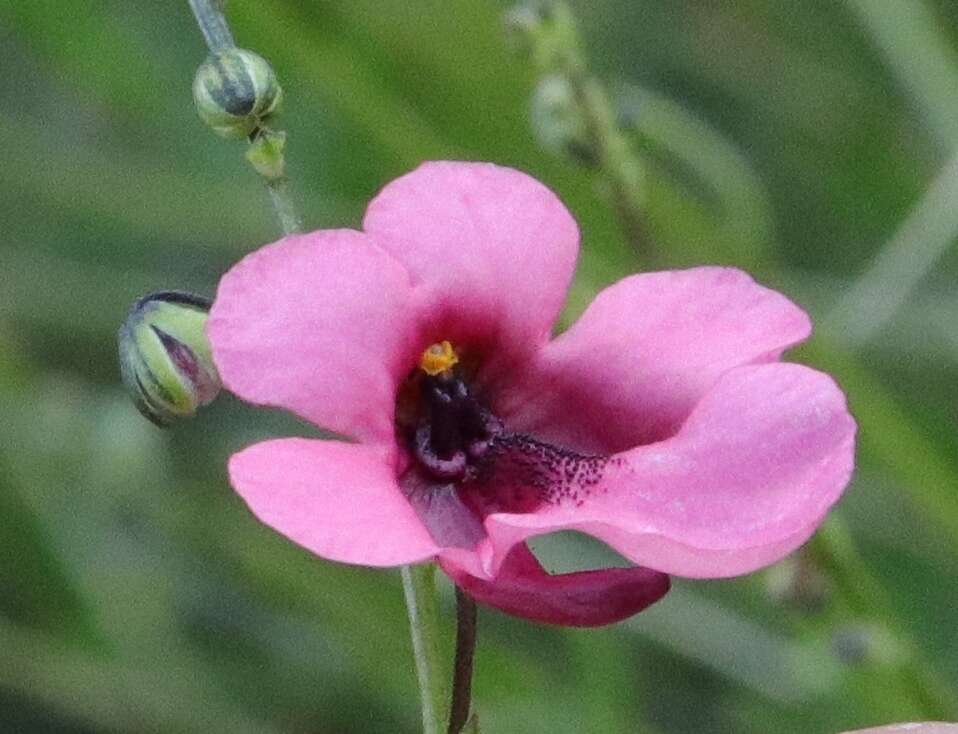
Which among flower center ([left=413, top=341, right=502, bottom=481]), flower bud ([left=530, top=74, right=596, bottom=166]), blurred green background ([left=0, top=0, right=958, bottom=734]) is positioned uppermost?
flower center ([left=413, top=341, right=502, bottom=481])

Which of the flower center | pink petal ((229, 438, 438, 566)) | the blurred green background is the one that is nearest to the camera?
pink petal ((229, 438, 438, 566))

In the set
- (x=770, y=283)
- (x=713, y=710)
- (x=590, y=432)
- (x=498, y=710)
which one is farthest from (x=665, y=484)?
(x=713, y=710)

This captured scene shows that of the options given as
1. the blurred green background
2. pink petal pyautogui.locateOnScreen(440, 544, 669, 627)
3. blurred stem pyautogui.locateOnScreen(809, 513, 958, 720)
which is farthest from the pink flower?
the blurred green background

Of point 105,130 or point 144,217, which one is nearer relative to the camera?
point 144,217

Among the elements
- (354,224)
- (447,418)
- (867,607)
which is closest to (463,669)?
(447,418)

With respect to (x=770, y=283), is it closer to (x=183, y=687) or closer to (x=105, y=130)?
(x=183, y=687)

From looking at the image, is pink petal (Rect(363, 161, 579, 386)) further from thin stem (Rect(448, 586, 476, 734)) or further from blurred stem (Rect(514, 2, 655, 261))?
blurred stem (Rect(514, 2, 655, 261))
